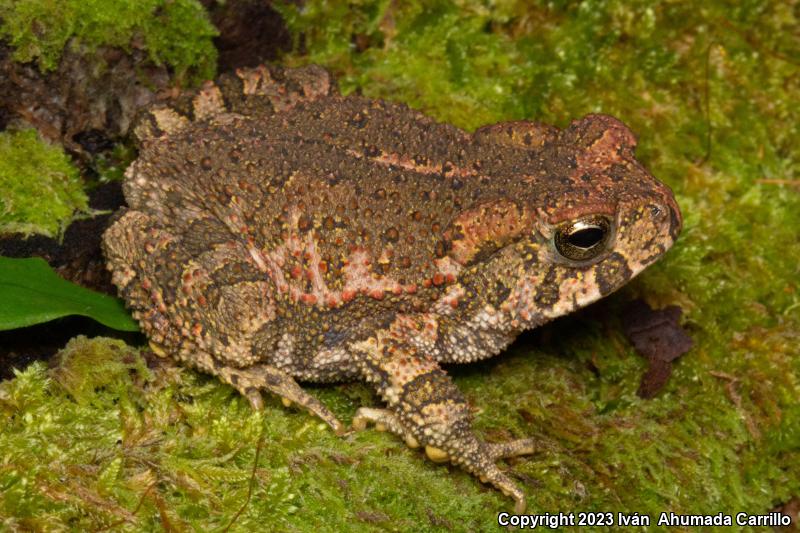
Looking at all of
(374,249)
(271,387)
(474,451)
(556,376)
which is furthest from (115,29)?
(556,376)

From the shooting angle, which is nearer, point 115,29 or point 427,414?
point 427,414

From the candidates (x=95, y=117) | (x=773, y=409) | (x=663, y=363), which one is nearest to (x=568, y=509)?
(x=663, y=363)

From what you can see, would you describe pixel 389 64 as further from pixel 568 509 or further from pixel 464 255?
pixel 568 509

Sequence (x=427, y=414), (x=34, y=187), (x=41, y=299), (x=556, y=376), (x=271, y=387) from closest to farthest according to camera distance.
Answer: (x=41, y=299) < (x=427, y=414) < (x=271, y=387) < (x=34, y=187) < (x=556, y=376)

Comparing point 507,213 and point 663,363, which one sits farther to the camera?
point 663,363

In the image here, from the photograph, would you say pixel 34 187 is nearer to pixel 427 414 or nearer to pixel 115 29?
pixel 115 29

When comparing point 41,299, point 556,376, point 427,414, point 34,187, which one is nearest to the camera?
point 41,299
